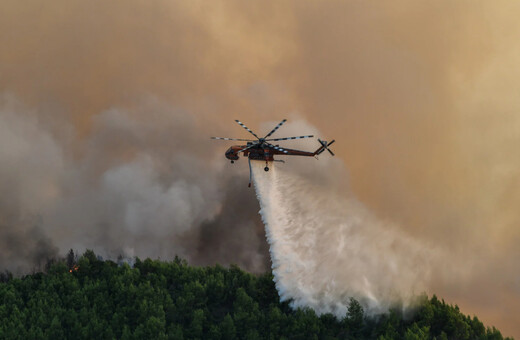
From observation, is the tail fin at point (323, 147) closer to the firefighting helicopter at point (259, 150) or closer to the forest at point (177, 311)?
the firefighting helicopter at point (259, 150)

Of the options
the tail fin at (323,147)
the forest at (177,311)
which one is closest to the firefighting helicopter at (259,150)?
the tail fin at (323,147)

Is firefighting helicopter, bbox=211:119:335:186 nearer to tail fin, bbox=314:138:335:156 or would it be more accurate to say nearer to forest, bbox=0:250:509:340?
tail fin, bbox=314:138:335:156

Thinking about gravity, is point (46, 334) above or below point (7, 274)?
below

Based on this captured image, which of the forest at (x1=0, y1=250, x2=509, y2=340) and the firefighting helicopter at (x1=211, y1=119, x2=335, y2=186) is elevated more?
the firefighting helicopter at (x1=211, y1=119, x2=335, y2=186)

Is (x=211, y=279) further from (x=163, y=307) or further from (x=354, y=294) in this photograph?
(x=354, y=294)

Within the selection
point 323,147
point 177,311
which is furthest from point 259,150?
point 177,311

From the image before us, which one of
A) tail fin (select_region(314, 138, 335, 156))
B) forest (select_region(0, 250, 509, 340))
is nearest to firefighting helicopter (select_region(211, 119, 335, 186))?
tail fin (select_region(314, 138, 335, 156))

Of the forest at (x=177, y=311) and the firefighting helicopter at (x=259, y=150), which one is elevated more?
the firefighting helicopter at (x=259, y=150)

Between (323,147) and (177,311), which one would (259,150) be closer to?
(323,147)

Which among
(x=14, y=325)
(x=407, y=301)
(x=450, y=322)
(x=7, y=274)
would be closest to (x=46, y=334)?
(x=14, y=325)
